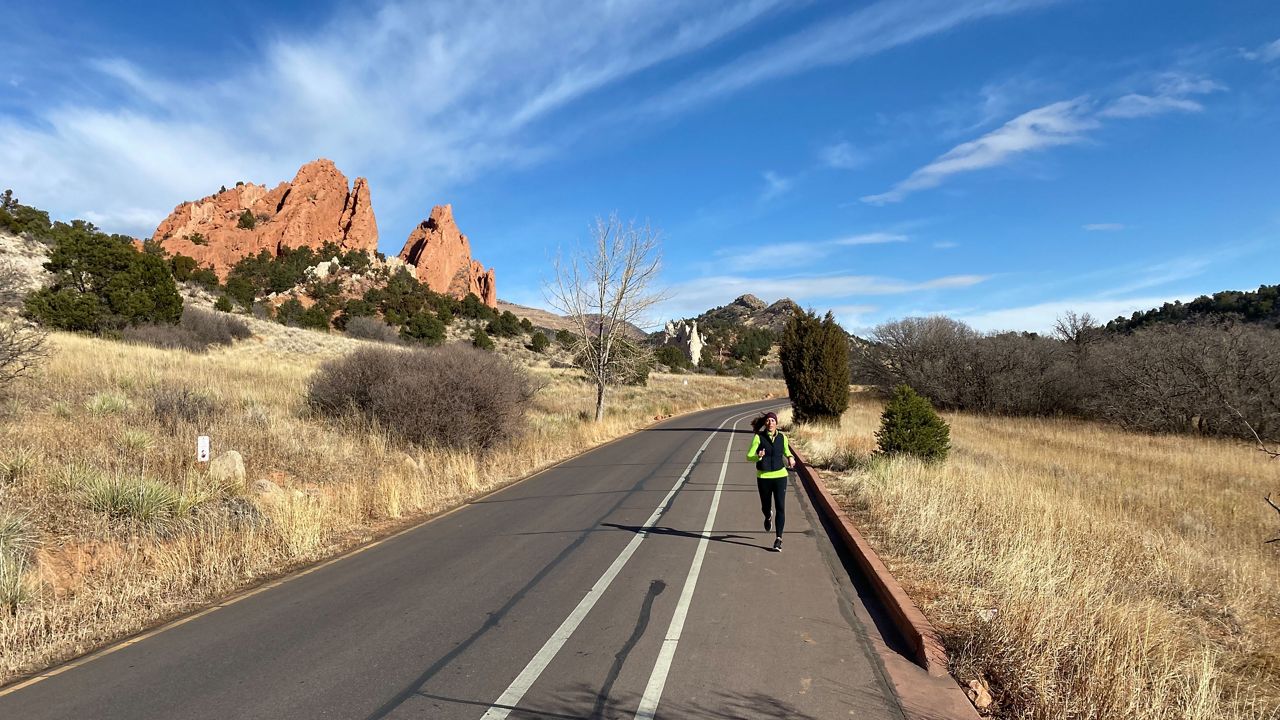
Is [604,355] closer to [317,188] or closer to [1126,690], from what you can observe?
[1126,690]

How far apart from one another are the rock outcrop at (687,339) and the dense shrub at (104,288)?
7192cm

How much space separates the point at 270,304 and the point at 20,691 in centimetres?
6876

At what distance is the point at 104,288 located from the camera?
2681 cm

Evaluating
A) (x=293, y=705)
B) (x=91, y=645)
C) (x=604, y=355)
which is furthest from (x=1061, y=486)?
(x=604, y=355)

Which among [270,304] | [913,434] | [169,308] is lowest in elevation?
[913,434]

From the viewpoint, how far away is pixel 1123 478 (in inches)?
530

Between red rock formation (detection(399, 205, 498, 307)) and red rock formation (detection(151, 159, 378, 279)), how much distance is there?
23.7 ft

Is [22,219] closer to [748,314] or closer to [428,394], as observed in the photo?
[428,394]

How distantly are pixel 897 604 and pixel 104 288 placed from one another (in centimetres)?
3392

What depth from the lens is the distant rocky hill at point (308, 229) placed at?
89.0 metres

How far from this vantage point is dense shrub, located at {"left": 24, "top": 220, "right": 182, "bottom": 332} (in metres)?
24.3

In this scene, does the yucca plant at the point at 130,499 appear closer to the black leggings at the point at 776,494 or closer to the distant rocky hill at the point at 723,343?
the black leggings at the point at 776,494

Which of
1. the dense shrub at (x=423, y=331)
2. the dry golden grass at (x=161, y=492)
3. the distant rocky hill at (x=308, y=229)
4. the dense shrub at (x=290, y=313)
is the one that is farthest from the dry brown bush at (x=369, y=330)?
the dry golden grass at (x=161, y=492)

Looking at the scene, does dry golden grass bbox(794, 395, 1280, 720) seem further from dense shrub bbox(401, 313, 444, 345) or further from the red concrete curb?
dense shrub bbox(401, 313, 444, 345)
